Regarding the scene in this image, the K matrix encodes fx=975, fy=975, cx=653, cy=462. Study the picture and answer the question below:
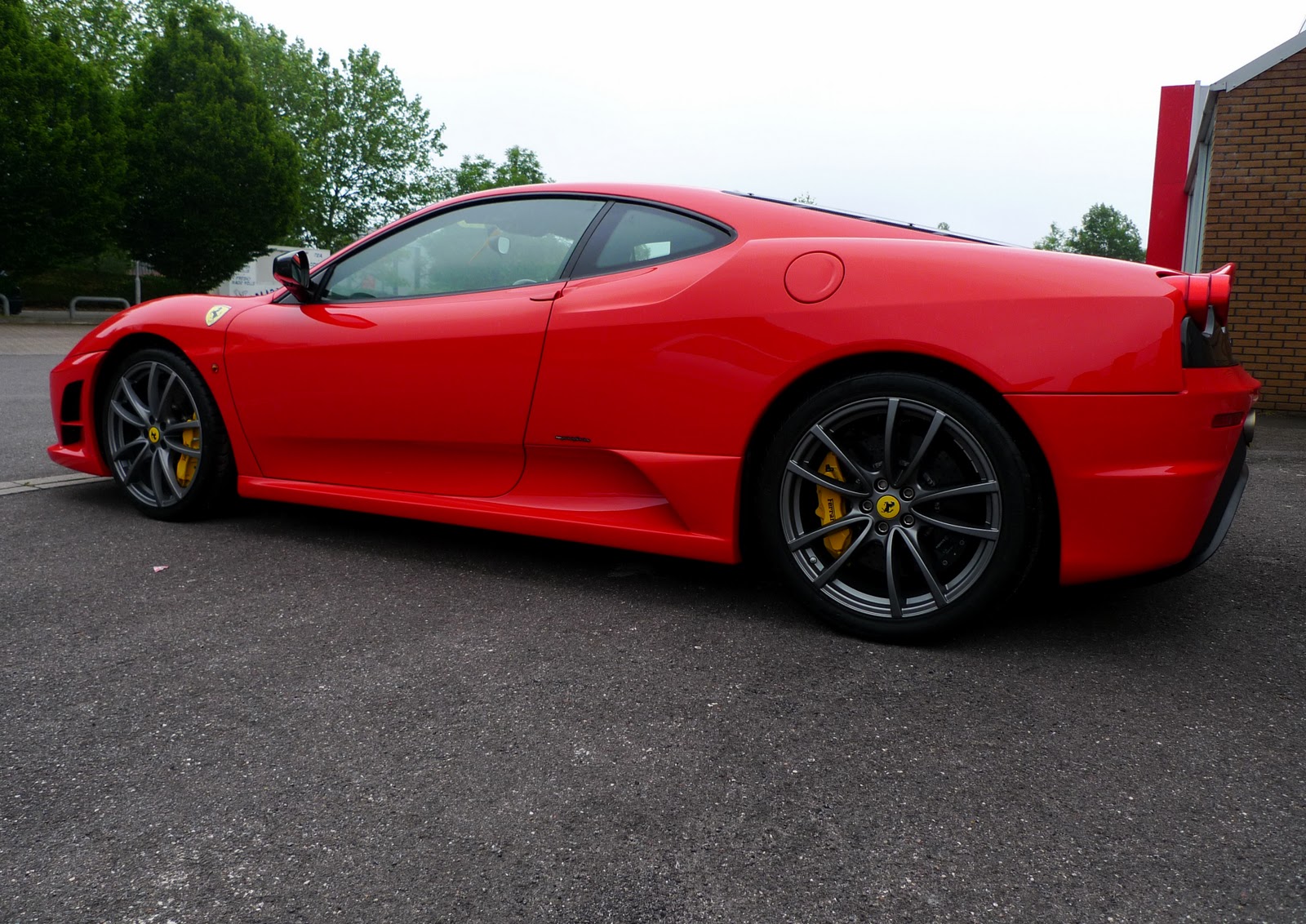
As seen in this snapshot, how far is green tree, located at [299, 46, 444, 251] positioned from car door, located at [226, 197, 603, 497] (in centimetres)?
4460

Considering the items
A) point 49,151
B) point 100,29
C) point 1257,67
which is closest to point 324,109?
point 100,29

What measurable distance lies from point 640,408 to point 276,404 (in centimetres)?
158

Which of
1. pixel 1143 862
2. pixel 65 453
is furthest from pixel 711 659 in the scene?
pixel 65 453

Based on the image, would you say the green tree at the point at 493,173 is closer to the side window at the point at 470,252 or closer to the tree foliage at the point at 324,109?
the tree foliage at the point at 324,109

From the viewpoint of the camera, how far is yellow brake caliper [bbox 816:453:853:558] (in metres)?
2.77

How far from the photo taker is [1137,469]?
7.96ft

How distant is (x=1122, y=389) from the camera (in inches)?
94.9

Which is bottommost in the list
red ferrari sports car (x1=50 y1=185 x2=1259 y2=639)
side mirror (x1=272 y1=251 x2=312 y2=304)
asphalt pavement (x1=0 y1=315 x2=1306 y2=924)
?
asphalt pavement (x1=0 y1=315 x2=1306 y2=924)

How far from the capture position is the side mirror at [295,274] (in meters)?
3.60

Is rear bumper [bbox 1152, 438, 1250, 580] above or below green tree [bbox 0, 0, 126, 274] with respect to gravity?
below

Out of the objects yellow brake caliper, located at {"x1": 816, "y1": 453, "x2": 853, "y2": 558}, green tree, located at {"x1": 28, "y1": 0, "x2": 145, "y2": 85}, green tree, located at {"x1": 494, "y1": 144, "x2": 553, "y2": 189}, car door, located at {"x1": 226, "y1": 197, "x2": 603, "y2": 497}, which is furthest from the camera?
green tree, located at {"x1": 494, "y1": 144, "x2": 553, "y2": 189}

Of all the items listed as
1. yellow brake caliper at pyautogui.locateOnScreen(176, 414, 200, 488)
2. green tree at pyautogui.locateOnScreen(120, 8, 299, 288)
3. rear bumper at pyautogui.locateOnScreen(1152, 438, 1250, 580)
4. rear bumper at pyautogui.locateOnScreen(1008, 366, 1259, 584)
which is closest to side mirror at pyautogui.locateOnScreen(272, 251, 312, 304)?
yellow brake caliper at pyautogui.locateOnScreen(176, 414, 200, 488)

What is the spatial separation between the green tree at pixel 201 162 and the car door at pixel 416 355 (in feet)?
91.8

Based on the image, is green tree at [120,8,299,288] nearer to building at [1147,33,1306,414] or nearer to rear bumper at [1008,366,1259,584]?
building at [1147,33,1306,414]
